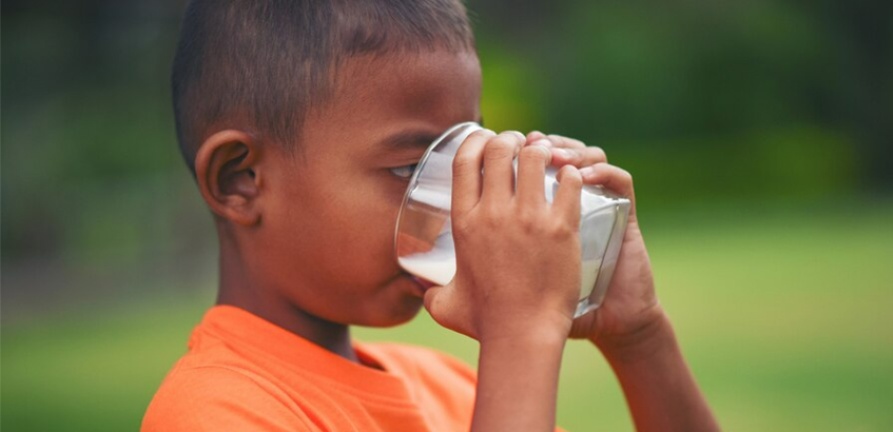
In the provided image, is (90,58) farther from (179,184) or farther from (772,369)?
(772,369)

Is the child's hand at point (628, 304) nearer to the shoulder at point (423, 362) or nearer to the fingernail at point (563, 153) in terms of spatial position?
the fingernail at point (563, 153)

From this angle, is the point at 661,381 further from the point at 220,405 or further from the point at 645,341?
the point at 220,405

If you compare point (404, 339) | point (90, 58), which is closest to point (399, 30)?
point (404, 339)

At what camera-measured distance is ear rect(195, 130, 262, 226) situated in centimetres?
176

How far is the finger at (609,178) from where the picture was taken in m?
1.65

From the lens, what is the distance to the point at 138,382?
16.8 feet

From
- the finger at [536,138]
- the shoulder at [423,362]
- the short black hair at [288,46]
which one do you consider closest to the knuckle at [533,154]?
the finger at [536,138]

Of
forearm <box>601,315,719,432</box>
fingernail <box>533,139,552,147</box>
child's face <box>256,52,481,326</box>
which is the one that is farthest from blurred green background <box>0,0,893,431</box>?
fingernail <box>533,139,552,147</box>

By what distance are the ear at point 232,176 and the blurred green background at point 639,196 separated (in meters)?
2.70

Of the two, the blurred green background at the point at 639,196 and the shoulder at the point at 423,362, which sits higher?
the shoulder at the point at 423,362

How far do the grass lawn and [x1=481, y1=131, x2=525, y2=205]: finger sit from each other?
2987 millimetres

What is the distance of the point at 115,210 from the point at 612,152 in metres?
11.3

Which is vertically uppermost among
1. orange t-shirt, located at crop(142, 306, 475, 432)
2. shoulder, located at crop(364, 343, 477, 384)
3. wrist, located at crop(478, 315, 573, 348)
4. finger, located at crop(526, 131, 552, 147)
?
finger, located at crop(526, 131, 552, 147)

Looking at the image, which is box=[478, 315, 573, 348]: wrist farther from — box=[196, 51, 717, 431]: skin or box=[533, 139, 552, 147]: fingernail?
box=[533, 139, 552, 147]: fingernail
